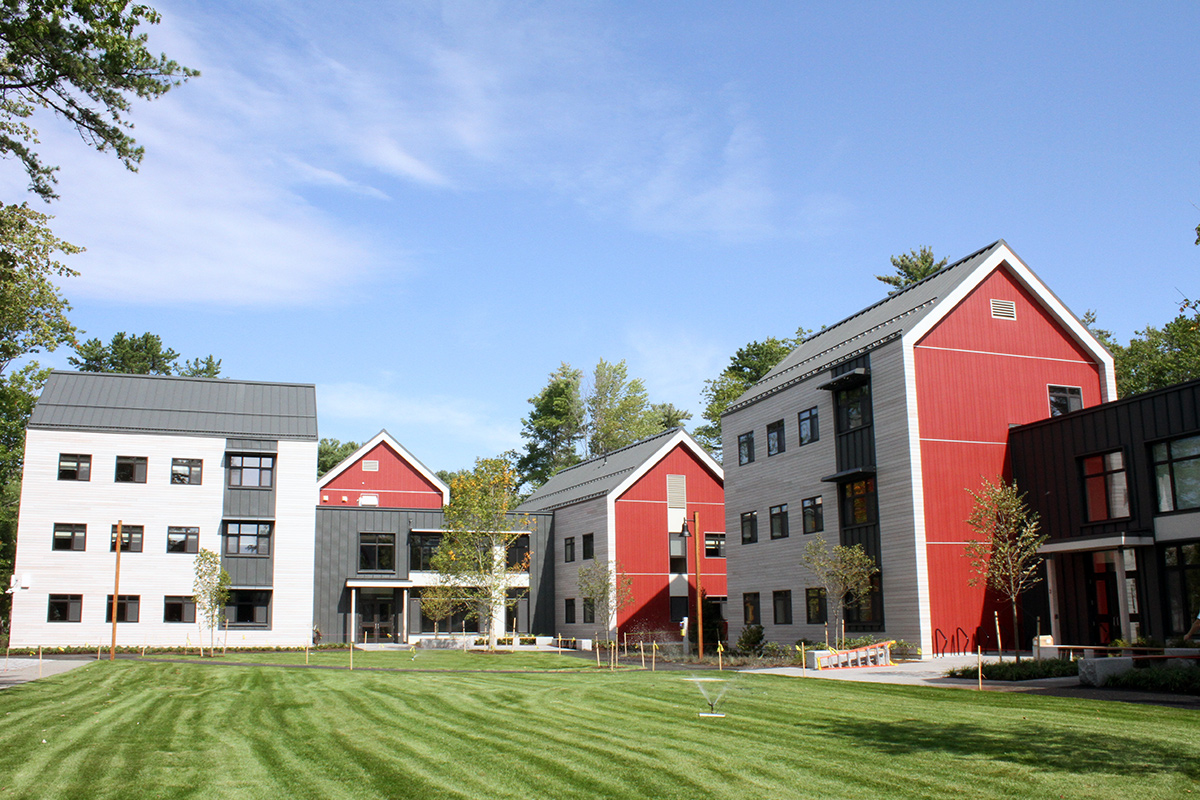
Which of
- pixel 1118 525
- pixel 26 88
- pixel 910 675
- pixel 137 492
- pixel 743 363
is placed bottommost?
pixel 910 675

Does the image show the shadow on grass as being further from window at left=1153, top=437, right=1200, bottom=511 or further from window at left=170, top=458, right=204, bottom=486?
window at left=170, top=458, right=204, bottom=486

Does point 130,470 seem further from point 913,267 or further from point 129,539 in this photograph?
point 913,267

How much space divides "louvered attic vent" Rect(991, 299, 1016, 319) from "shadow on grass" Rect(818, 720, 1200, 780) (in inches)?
830

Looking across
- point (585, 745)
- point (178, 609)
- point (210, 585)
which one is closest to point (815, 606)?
point (210, 585)

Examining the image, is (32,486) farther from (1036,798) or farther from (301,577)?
(1036,798)

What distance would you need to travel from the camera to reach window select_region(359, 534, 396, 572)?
46000mm

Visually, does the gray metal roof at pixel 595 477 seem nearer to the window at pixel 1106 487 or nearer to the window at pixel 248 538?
the window at pixel 248 538

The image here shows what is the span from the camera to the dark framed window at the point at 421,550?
1848 inches

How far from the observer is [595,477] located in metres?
52.8

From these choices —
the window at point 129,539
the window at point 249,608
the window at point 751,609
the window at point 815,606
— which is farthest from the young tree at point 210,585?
the window at point 815,606

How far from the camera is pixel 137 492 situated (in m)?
42.4

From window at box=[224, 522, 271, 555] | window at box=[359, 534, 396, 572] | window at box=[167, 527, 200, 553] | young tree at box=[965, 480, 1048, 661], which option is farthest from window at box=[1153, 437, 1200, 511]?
window at box=[167, 527, 200, 553]

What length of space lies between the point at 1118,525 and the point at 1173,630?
9.86ft

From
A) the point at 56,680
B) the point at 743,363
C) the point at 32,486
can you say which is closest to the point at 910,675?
the point at 56,680
